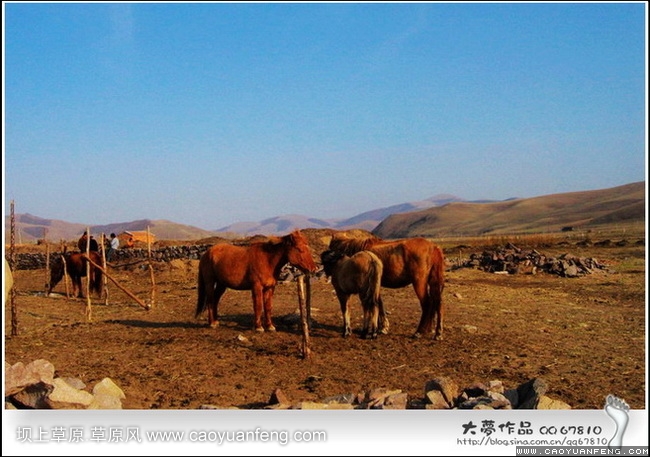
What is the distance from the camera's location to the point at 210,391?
345 inches

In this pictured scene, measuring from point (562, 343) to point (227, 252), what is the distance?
790 centimetres

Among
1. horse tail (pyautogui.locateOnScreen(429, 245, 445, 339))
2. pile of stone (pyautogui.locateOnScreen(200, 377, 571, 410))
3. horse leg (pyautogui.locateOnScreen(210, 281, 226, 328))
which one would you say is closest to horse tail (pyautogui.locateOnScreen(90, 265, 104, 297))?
horse leg (pyautogui.locateOnScreen(210, 281, 226, 328))

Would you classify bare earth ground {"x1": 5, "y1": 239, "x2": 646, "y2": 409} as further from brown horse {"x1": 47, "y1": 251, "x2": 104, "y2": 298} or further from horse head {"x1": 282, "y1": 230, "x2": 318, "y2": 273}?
brown horse {"x1": 47, "y1": 251, "x2": 104, "y2": 298}

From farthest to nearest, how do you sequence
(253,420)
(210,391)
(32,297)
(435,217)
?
(435,217), (32,297), (210,391), (253,420)

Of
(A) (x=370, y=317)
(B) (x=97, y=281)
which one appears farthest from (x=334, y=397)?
(B) (x=97, y=281)

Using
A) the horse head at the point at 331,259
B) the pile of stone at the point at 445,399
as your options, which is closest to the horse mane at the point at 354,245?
the horse head at the point at 331,259

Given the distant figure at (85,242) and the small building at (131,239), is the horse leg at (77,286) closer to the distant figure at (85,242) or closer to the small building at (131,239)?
the distant figure at (85,242)

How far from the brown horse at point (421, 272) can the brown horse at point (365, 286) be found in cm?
75

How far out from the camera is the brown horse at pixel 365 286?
12117mm

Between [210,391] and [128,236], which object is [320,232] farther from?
[210,391]

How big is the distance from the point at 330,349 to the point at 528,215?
5915 inches

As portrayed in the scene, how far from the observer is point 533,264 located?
26.9 m

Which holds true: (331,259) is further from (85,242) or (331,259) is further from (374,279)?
(85,242)

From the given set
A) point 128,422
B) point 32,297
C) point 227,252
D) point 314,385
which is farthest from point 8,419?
point 32,297
